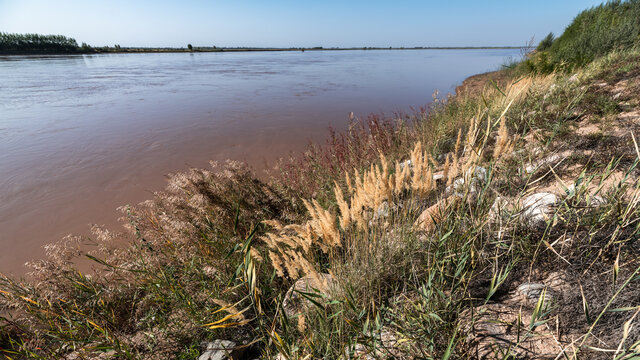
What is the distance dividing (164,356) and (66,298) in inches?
43.4

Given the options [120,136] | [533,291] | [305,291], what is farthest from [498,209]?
[120,136]

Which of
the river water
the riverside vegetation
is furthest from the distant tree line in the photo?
the riverside vegetation

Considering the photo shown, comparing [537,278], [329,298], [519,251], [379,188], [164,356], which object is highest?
[379,188]

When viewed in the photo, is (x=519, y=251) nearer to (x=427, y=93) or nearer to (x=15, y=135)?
(x=15, y=135)

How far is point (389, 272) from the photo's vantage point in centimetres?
190

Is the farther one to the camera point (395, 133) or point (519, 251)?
point (395, 133)

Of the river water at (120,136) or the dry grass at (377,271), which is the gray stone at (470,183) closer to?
the dry grass at (377,271)

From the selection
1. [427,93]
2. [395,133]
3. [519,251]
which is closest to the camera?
[519,251]

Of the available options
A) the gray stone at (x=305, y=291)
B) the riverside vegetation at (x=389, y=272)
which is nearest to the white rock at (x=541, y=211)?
the riverside vegetation at (x=389, y=272)

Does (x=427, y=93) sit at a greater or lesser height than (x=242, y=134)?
greater

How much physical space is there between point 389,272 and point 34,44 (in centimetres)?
8645

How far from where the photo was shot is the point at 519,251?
5.68 ft

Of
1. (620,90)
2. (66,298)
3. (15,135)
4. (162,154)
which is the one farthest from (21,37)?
(620,90)

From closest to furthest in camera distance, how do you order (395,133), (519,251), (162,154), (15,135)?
(519,251) < (395,133) < (162,154) < (15,135)
